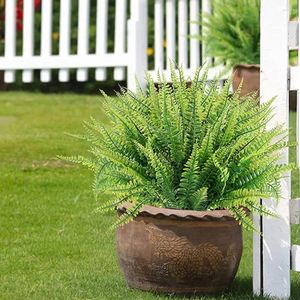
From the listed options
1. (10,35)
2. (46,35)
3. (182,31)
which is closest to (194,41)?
(182,31)

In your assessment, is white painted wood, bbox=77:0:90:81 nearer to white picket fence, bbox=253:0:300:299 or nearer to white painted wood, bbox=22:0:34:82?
white painted wood, bbox=22:0:34:82

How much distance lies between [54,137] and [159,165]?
4.41 m

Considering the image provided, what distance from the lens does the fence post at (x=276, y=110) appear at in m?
4.38

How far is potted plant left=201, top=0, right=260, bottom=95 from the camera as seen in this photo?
878 cm

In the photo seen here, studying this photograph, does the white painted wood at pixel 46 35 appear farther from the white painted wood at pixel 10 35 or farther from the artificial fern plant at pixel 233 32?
the artificial fern plant at pixel 233 32

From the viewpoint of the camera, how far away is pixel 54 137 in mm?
8578

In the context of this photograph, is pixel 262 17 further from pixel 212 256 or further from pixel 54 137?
pixel 54 137

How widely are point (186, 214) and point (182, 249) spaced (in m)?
0.13

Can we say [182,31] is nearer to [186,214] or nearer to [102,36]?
[102,36]

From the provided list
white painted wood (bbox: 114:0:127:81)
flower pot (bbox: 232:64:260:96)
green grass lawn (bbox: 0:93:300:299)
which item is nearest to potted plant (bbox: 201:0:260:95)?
flower pot (bbox: 232:64:260:96)

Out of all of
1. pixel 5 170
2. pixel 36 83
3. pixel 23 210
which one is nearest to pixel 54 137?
pixel 5 170

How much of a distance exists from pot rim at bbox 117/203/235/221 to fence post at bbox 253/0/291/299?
22cm

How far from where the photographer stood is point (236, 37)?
363 inches

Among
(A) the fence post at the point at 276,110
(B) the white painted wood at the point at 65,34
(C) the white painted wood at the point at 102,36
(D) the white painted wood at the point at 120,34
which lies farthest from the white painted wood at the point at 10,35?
(A) the fence post at the point at 276,110
